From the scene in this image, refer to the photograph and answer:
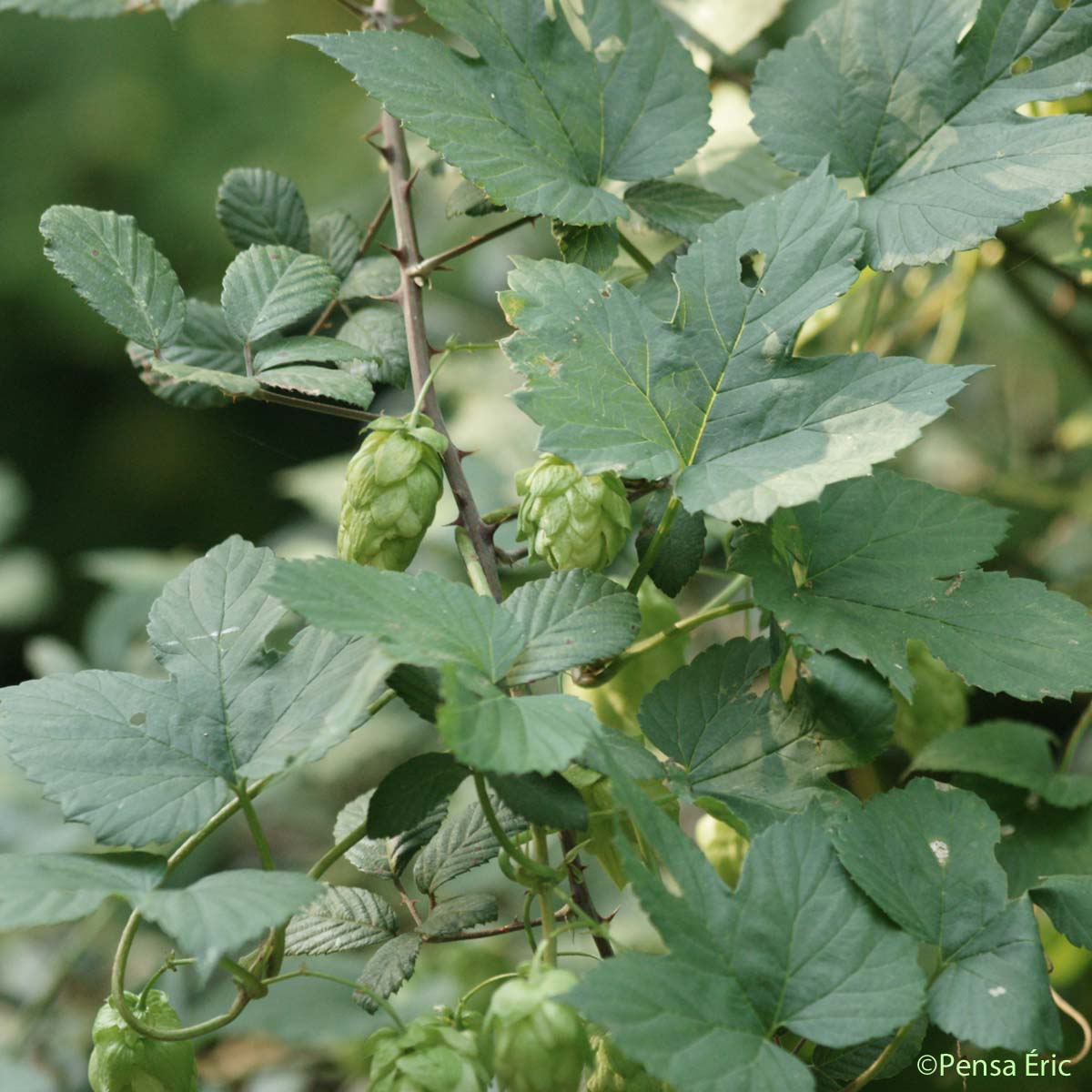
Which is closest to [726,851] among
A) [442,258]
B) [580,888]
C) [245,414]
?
[580,888]

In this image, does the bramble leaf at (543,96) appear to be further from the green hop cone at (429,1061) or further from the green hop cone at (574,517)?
the green hop cone at (429,1061)

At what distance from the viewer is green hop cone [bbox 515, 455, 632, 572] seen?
0.49 meters

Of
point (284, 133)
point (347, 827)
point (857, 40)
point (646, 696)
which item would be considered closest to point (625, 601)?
point (646, 696)

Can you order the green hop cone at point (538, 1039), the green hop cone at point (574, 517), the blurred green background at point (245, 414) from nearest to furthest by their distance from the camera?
the green hop cone at point (538, 1039), the green hop cone at point (574, 517), the blurred green background at point (245, 414)

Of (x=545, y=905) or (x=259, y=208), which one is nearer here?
(x=545, y=905)

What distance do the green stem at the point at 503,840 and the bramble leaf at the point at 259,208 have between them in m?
0.36

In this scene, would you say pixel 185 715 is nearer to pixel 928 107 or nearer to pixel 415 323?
pixel 415 323

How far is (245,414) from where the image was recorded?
7.43 ft

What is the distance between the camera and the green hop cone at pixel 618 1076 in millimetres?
470

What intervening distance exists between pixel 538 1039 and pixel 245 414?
2.01 m

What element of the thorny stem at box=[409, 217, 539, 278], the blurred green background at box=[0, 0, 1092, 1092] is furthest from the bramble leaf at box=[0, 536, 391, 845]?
the blurred green background at box=[0, 0, 1092, 1092]

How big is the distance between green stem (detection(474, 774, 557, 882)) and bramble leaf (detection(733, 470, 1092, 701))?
0.46 feet

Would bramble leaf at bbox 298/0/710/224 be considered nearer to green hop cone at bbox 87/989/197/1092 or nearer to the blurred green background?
the blurred green background

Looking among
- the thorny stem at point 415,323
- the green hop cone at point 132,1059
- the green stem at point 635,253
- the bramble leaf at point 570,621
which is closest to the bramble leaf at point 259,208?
the thorny stem at point 415,323
